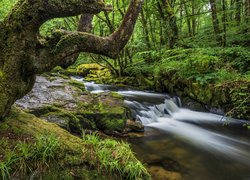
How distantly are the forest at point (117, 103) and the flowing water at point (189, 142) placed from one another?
0.03 meters

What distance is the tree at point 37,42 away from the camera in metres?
2.93

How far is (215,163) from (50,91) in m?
4.95

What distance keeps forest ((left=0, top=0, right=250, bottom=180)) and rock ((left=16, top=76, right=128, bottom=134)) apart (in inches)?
1.1

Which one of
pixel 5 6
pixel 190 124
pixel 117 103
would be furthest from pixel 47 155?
pixel 5 6

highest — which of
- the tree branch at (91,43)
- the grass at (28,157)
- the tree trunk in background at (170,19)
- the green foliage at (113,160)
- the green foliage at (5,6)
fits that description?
the green foliage at (5,6)

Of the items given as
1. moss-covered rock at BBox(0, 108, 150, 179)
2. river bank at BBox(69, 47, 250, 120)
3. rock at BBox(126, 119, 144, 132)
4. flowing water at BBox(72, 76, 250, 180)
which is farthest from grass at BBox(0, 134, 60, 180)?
river bank at BBox(69, 47, 250, 120)

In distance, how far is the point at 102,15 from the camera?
13.9 metres

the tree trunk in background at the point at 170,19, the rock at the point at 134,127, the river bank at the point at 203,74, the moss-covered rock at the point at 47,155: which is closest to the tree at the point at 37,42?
the moss-covered rock at the point at 47,155

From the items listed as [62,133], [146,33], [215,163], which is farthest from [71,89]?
[146,33]

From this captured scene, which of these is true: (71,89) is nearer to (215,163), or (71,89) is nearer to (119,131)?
(119,131)

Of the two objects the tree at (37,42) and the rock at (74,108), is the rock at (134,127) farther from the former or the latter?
the tree at (37,42)

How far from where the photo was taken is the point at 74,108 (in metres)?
6.76

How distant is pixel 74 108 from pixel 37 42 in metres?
3.83

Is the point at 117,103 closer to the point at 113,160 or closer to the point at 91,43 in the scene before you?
the point at 113,160
